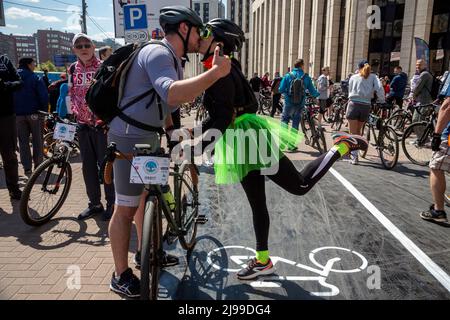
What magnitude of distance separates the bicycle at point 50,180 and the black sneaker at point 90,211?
1.15 feet

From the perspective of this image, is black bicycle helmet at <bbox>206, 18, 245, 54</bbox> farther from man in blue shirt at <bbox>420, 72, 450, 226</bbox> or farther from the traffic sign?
the traffic sign

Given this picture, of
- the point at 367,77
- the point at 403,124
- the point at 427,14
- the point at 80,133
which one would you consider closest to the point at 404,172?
the point at 367,77

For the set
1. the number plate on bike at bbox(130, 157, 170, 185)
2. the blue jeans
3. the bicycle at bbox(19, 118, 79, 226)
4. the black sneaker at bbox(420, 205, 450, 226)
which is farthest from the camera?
the blue jeans

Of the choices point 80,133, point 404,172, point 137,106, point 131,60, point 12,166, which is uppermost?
point 131,60

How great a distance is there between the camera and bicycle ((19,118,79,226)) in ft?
14.3

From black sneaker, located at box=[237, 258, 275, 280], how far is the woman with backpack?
5.14m

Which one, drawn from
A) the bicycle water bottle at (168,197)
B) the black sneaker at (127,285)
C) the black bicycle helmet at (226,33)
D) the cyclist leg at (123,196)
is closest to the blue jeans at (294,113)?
the black bicycle helmet at (226,33)

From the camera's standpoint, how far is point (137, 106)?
268 centimetres

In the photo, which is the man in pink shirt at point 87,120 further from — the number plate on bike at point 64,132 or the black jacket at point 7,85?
the black jacket at point 7,85

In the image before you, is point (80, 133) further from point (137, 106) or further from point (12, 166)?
point (137, 106)

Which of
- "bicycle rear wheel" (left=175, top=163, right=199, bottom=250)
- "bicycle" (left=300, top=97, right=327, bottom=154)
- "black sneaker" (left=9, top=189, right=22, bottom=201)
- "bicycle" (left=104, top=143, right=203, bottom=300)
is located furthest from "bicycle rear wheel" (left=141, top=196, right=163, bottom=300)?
"bicycle" (left=300, top=97, right=327, bottom=154)

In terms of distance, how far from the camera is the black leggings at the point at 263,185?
127 inches
